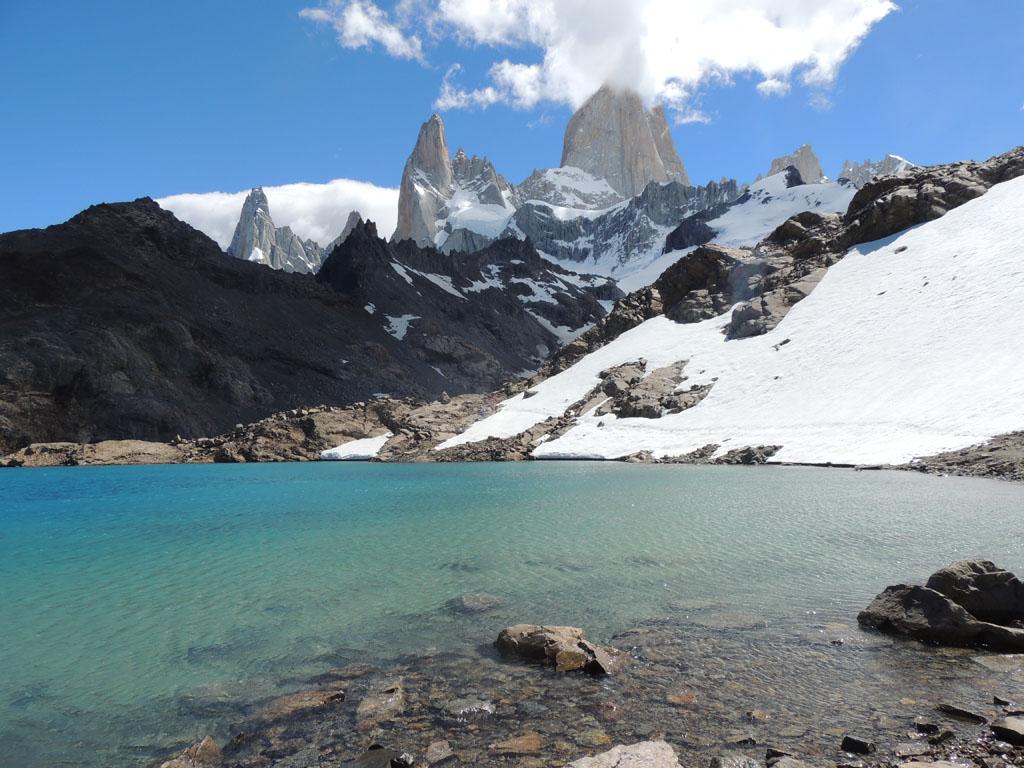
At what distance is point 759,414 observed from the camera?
42.6 metres

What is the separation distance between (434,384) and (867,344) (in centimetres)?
8986

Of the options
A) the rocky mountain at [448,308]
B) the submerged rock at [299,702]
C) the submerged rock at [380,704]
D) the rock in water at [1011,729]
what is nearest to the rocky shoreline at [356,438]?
the submerged rock at [380,704]

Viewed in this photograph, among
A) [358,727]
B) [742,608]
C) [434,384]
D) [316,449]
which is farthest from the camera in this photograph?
[434,384]

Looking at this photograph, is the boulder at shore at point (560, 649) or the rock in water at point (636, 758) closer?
the rock in water at point (636, 758)

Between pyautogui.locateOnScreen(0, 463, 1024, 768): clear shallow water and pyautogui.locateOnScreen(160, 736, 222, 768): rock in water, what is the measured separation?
22.9 inches

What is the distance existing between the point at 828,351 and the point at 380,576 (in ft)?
137

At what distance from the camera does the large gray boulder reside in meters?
9.52

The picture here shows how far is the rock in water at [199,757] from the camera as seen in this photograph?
6.47m

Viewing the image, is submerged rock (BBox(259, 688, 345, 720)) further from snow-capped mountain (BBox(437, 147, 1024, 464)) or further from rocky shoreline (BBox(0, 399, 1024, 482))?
rocky shoreline (BBox(0, 399, 1024, 482))

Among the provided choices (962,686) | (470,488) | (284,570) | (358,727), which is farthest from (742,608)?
(470,488)

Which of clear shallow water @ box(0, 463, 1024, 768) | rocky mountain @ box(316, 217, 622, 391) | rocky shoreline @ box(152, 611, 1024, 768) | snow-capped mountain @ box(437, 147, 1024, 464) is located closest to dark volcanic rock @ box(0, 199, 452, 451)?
rocky mountain @ box(316, 217, 622, 391)

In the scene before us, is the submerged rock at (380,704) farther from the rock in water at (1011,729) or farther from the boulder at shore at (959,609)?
the boulder at shore at (959,609)

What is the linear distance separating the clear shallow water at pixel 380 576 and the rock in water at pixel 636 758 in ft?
13.0

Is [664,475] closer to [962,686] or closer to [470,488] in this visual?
[470,488]
